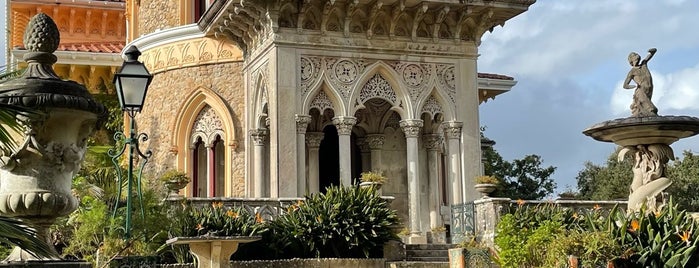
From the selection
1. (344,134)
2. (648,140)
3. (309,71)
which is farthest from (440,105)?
(648,140)

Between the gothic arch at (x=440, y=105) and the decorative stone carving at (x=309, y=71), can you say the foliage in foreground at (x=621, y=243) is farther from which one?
the gothic arch at (x=440, y=105)

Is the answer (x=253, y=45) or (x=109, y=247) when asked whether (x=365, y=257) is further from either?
(x=253, y=45)

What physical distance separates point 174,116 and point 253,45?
8.91ft

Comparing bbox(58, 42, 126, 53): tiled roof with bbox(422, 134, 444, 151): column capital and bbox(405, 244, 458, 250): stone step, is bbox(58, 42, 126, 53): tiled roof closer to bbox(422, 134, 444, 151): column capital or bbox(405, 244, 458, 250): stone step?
bbox(422, 134, 444, 151): column capital

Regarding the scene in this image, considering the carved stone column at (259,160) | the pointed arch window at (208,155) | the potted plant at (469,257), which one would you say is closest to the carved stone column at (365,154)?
the carved stone column at (259,160)

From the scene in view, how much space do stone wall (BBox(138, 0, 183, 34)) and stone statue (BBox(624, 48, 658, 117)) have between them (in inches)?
458

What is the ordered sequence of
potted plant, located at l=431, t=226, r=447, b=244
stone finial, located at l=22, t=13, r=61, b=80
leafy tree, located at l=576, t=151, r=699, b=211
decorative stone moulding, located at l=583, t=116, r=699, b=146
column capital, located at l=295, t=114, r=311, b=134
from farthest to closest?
1. leafy tree, located at l=576, t=151, r=699, b=211
2. potted plant, located at l=431, t=226, r=447, b=244
3. column capital, located at l=295, t=114, r=311, b=134
4. decorative stone moulding, located at l=583, t=116, r=699, b=146
5. stone finial, located at l=22, t=13, r=61, b=80

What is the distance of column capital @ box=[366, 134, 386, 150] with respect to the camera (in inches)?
843

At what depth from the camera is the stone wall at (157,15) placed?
2216cm

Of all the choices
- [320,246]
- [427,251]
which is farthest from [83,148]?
[427,251]

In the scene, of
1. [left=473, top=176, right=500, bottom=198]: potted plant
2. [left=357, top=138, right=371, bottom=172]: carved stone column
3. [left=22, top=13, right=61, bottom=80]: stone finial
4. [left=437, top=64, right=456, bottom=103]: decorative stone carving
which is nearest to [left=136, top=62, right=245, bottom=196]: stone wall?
[left=357, top=138, right=371, bottom=172]: carved stone column

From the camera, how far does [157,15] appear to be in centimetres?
2253

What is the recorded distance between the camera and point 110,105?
79.1 ft

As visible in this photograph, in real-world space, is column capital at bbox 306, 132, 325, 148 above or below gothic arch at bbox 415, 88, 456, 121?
below
